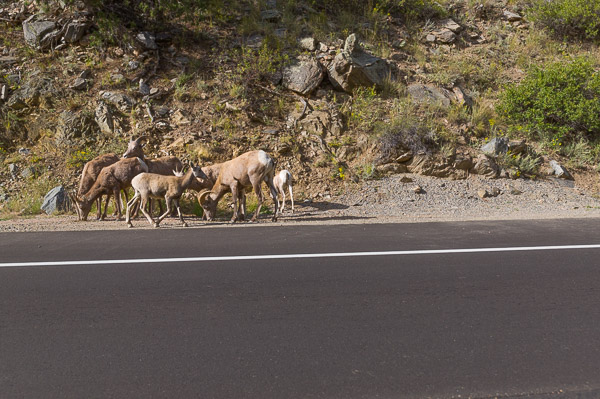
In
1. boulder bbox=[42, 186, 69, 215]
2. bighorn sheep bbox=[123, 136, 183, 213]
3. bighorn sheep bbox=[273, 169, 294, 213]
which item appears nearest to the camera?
bighorn sheep bbox=[123, 136, 183, 213]

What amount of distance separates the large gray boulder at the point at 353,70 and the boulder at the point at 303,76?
0.55 m

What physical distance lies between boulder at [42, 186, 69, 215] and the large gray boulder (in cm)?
1013

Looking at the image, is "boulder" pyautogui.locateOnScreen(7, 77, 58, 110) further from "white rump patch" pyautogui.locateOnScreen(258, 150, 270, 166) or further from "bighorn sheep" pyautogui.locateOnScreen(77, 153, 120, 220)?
"white rump patch" pyautogui.locateOnScreen(258, 150, 270, 166)

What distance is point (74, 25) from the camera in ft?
60.2

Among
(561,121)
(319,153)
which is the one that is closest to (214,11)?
(319,153)

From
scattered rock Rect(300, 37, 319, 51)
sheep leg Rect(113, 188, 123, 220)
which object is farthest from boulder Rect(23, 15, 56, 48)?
sheep leg Rect(113, 188, 123, 220)

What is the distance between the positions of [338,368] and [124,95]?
15588 millimetres

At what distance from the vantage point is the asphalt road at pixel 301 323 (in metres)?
3.36

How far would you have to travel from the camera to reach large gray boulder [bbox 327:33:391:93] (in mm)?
17266

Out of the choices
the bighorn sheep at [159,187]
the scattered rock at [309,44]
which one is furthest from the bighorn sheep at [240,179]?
the scattered rock at [309,44]

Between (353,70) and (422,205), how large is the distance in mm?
6796

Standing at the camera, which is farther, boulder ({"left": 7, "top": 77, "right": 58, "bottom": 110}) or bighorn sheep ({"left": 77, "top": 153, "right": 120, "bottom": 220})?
boulder ({"left": 7, "top": 77, "right": 58, "bottom": 110})

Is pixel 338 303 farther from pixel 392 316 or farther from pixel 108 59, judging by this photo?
pixel 108 59

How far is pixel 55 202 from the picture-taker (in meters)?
12.4
